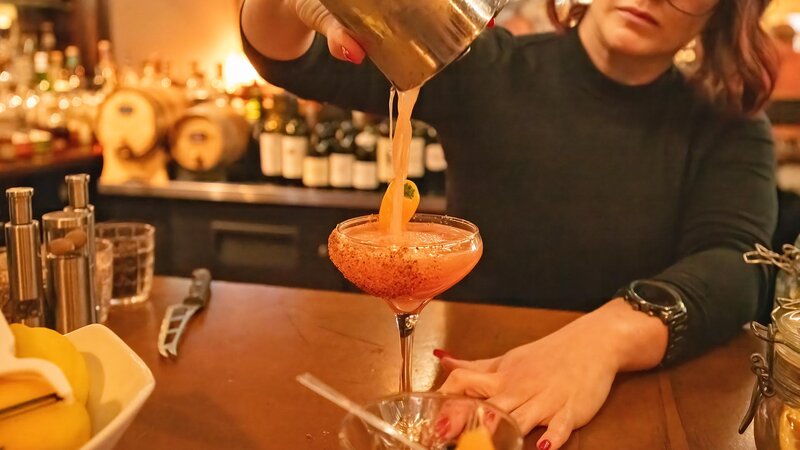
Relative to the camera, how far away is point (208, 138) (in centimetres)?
274

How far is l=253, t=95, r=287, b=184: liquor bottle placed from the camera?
8.88 ft

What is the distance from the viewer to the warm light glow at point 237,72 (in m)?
3.18

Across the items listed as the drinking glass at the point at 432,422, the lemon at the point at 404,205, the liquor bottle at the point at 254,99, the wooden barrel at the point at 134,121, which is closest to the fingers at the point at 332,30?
the lemon at the point at 404,205

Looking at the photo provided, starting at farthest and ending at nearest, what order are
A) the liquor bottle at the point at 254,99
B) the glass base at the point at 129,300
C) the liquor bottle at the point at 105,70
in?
the liquor bottle at the point at 105,70, the liquor bottle at the point at 254,99, the glass base at the point at 129,300

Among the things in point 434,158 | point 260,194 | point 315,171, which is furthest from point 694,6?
point 260,194

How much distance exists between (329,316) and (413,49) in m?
0.52

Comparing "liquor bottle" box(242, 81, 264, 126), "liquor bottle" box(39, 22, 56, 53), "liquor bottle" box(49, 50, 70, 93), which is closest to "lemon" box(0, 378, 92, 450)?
"liquor bottle" box(242, 81, 264, 126)

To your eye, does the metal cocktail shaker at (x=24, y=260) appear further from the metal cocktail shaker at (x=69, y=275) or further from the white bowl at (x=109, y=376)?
the white bowl at (x=109, y=376)

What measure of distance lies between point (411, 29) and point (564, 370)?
41cm

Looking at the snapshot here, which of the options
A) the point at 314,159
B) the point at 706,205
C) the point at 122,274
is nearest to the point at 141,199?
the point at 314,159

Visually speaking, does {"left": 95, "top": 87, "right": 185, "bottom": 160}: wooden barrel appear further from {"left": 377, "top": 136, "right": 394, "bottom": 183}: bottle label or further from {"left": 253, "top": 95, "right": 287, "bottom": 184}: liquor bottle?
{"left": 377, "top": 136, "right": 394, "bottom": 183}: bottle label

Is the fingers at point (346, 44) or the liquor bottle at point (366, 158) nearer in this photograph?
the fingers at point (346, 44)

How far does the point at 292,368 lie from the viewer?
0.91 metres

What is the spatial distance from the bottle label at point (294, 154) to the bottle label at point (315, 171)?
4cm
